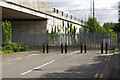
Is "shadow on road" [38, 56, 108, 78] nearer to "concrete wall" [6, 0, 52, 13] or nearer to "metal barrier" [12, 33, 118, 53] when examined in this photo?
"metal barrier" [12, 33, 118, 53]

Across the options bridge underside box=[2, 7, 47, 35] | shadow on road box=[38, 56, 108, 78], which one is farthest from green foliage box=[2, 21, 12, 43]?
shadow on road box=[38, 56, 108, 78]

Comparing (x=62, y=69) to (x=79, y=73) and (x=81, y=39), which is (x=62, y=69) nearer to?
(x=79, y=73)

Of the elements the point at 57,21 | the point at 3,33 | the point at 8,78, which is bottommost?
the point at 8,78

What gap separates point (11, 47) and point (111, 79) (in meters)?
20.9

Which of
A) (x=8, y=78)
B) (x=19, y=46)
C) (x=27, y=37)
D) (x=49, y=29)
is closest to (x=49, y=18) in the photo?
(x=49, y=29)

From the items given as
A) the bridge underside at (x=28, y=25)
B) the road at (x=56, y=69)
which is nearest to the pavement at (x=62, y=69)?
the road at (x=56, y=69)

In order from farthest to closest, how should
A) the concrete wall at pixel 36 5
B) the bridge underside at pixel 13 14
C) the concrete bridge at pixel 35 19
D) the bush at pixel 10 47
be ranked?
the concrete bridge at pixel 35 19 → the concrete wall at pixel 36 5 → the bridge underside at pixel 13 14 → the bush at pixel 10 47

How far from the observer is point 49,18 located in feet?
132

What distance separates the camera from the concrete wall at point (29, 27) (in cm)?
4021

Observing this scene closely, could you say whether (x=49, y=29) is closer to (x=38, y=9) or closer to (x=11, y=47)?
(x=38, y=9)

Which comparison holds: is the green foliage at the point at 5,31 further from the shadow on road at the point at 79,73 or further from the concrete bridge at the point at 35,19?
the shadow on road at the point at 79,73

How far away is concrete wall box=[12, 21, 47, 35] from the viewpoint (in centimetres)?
4021

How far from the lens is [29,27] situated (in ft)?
134

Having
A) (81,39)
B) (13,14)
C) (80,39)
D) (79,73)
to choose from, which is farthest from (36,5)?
(79,73)
